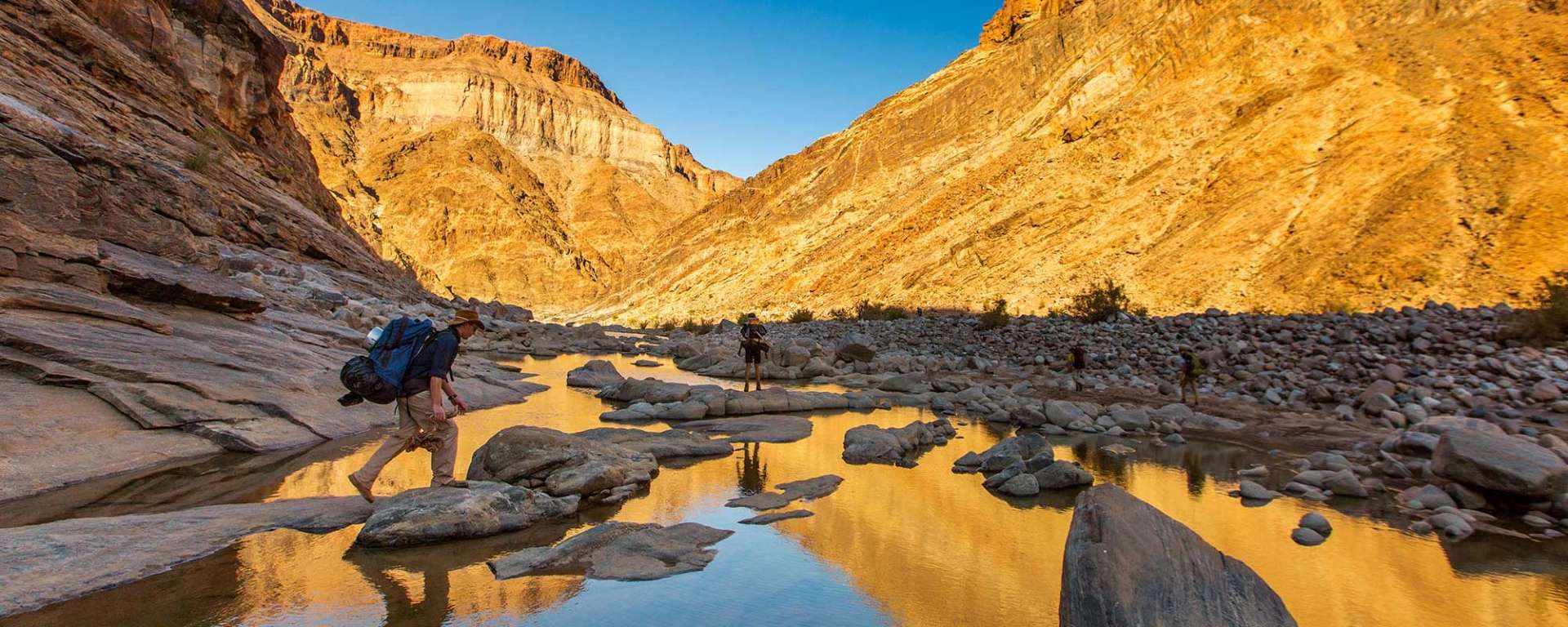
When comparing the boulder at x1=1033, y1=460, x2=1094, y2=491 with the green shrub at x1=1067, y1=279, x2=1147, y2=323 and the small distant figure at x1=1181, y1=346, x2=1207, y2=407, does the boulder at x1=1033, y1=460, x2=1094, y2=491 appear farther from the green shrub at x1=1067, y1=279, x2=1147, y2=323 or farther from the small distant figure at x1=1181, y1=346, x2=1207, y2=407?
the green shrub at x1=1067, y1=279, x2=1147, y2=323

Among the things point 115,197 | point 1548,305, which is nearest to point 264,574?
point 115,197

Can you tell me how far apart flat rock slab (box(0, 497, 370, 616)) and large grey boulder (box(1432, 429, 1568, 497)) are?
9158mm

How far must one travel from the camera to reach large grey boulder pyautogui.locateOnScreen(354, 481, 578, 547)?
16.9 feet

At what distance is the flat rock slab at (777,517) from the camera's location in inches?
240

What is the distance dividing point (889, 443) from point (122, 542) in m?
6.81

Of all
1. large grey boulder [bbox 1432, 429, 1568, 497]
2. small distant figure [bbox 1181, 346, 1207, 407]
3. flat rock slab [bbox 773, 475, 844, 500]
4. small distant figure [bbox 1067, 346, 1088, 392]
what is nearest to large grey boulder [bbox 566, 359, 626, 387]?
flat rock slab [bbox 773, 475, 844, 500]

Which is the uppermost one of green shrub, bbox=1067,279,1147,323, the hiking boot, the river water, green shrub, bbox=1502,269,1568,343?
green shrub, bbox=1067,279,1147,323

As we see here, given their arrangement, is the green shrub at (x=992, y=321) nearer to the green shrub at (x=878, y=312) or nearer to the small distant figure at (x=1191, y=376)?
the green shrub at (x=878, y=312)

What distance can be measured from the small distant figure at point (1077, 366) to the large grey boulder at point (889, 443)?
234 inches

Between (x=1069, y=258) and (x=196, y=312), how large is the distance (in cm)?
3026

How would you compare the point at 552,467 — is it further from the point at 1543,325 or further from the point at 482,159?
the point at 482,159

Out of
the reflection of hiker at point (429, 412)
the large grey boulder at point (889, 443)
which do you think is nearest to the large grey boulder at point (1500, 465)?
the large grey boulder at point (889, 443)

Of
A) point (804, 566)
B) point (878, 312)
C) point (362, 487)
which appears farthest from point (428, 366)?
point (878, 312)

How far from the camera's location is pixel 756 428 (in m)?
10.6
